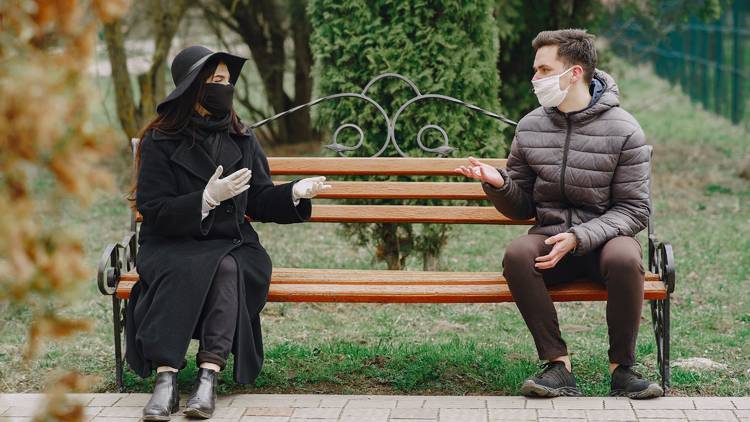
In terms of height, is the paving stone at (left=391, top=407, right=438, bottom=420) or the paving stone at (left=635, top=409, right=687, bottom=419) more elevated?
the paving stone at (left=391, top=407, right=438, bottom=420)

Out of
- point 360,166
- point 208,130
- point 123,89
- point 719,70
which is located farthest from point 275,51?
point 208,130

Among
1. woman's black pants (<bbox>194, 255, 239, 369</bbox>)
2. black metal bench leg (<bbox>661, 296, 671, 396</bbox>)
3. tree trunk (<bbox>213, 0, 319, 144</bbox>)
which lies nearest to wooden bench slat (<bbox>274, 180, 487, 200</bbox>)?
woman's black pants (<bbox>194, 255, 239, 369</bbox>)

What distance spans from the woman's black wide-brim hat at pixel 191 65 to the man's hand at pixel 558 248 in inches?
54.5

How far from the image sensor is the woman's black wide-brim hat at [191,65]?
4.32m

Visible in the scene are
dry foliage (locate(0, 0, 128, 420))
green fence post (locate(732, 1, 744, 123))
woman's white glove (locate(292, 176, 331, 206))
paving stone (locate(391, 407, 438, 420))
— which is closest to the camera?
dry foliage (locate(0, 0, 128, 420))

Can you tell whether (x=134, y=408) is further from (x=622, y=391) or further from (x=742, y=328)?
(x=742, y=328)

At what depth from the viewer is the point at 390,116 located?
21.2ft

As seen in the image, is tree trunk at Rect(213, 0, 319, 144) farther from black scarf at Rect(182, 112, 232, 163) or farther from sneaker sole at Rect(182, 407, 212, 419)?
sneaker sole at Rect(182, 407, 212, 419)

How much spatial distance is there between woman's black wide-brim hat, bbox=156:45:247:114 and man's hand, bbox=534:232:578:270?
139 cm

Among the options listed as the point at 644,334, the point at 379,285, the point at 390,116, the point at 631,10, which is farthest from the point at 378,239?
the point at 631,10

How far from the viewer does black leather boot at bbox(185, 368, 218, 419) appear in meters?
4.02

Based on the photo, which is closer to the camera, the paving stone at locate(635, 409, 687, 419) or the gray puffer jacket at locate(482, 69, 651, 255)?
the paving stone at locate(635, 409, 687, 419)

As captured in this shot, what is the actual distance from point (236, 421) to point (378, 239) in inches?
108

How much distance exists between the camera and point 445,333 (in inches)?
223
